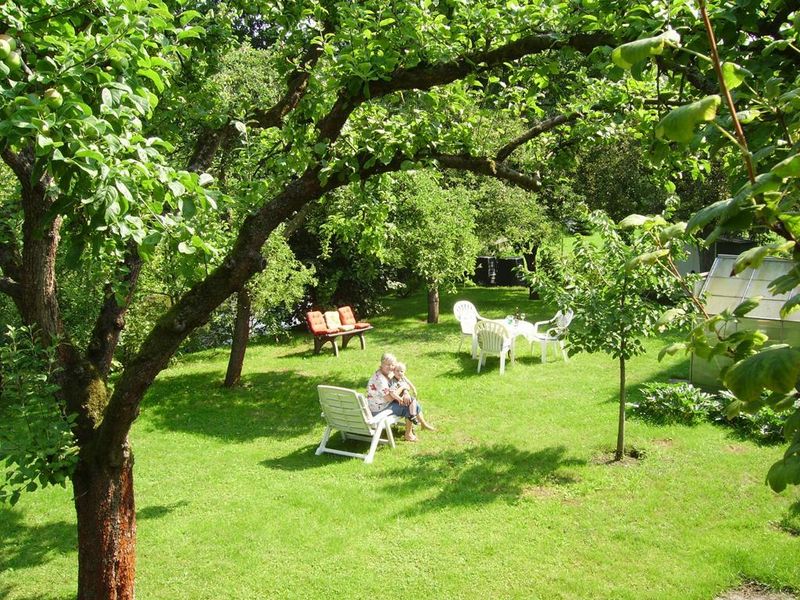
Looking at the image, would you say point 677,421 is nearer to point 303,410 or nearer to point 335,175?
point 303,410

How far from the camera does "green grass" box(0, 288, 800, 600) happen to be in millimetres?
6031

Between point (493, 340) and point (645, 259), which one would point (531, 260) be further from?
point (645, 259)

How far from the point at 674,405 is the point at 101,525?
8277 millimetres

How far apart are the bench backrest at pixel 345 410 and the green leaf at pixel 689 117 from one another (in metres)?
8.03

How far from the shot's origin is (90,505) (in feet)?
16.7

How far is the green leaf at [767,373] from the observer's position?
55.9 inches

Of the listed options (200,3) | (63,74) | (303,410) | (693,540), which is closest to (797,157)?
(63,74)

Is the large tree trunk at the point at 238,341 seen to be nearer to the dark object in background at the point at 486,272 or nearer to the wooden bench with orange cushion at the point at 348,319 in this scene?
the wooden bench with orange cushion at the point at 348,319

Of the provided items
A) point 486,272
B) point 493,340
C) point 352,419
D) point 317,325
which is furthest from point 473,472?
point 486,272

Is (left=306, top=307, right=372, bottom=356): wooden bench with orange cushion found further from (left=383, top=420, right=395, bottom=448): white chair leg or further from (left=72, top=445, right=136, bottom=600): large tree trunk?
(left=72, top=445, right=136, bottom=600): large tree trunk

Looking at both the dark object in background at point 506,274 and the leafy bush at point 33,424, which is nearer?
the leafy bush at point 33,424

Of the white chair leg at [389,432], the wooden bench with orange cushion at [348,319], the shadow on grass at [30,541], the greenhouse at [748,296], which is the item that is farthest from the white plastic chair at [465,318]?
the shadow on grass at [30,541]

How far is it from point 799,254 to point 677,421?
30.5ft

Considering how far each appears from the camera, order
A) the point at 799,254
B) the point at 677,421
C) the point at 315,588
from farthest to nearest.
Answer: the point at 677,421
the point at 315,588
the point at 799,254
